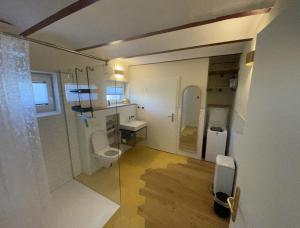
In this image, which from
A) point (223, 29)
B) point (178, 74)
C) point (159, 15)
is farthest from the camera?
point (178, 74)

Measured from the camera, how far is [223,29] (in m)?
1.43

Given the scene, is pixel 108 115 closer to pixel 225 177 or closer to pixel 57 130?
pixel 57 130

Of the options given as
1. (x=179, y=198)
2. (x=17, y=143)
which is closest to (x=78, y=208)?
(x=17, y=143)

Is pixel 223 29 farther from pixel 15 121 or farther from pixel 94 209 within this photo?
pixel 94 209

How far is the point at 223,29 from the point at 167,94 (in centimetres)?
195

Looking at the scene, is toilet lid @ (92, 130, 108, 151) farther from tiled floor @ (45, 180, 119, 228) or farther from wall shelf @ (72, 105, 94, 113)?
tiled floor @ (45, 180, 119, 228)

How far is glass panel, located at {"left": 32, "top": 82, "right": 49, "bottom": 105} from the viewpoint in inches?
71.5

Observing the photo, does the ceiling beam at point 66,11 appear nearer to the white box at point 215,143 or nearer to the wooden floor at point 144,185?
the wooden floor at point 144,185

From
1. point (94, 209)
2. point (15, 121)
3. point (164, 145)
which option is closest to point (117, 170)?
point (94, 209)

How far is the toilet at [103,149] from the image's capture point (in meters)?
2.37

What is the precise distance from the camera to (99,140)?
2.56 metres

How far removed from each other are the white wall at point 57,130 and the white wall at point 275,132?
236 cm

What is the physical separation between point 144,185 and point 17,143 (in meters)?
1.91

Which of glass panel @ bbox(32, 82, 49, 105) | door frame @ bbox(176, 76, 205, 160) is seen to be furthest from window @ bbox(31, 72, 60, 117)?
door frame @ bbox(176, 76, 205, 160)
